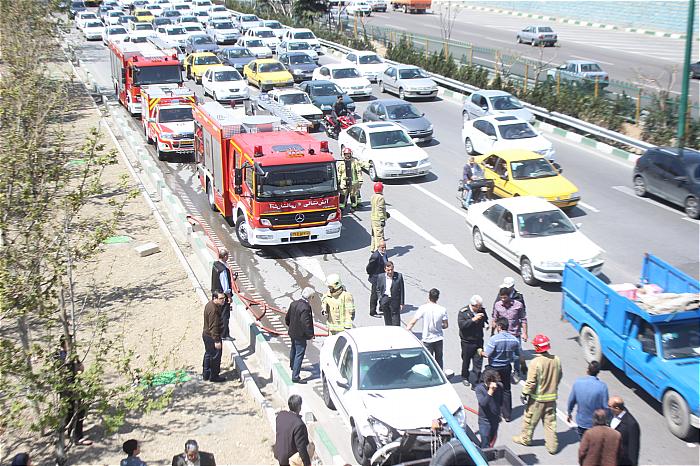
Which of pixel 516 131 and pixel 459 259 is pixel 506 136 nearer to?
pixel 516 131

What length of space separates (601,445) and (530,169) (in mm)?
12418

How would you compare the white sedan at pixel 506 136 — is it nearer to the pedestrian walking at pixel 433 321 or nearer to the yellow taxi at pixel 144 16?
the pedestrian walking at pixel 433 321

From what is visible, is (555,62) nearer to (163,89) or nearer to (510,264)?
(163,89)

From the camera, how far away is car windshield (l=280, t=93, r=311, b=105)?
30797 millimetres

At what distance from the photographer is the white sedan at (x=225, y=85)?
36.0 meters

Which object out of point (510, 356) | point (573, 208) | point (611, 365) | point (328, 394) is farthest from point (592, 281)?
point (573, 208)

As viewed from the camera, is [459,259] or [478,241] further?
[478,241]

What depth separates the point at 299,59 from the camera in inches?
1646

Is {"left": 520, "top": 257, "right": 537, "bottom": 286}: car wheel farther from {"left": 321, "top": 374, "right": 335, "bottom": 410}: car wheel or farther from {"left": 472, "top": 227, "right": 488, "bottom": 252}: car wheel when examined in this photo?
{"left": 321, "top": 374, "right": 335, "bottom": 410}: car wheel

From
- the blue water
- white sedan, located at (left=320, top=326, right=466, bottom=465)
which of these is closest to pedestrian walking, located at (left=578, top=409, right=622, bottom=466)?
white sedan, located at (left=320, top=326, right=466, bottom=465)

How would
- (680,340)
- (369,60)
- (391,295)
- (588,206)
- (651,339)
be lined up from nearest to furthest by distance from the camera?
(680,340)
(651,339)
(391,295)
(588,206)
(369,60)

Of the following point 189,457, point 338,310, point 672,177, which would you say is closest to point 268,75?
point 672,177

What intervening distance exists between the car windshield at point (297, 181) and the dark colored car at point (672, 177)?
30.2 ft

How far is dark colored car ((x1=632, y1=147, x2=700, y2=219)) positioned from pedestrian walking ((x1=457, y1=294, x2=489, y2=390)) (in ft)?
34.7
